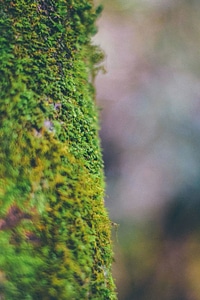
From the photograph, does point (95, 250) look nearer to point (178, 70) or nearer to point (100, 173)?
point (100, 173)

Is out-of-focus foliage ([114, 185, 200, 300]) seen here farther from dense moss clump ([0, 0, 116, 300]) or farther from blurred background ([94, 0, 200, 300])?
dense moss clump ([0, 0, 116, 300])

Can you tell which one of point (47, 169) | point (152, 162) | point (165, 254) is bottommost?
point (47, 169)

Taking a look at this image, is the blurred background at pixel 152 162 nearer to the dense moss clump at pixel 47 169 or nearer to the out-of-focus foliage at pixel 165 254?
the out-of-focus foliage at pixel 165 254

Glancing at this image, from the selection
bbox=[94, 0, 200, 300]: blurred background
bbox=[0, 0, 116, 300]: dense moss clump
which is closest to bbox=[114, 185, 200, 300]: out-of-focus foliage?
bbox=[94, 0, 200, 300]: blurred background

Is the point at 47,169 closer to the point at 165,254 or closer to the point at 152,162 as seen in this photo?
the point at 152,162

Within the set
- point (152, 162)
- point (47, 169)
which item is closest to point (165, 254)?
point (152, 162)

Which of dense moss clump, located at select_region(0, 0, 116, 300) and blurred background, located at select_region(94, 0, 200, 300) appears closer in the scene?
dense moss clump, located at select_region(0, 0, 116, 300)

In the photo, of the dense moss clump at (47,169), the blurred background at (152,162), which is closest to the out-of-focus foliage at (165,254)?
the blurred background at (152,162)
